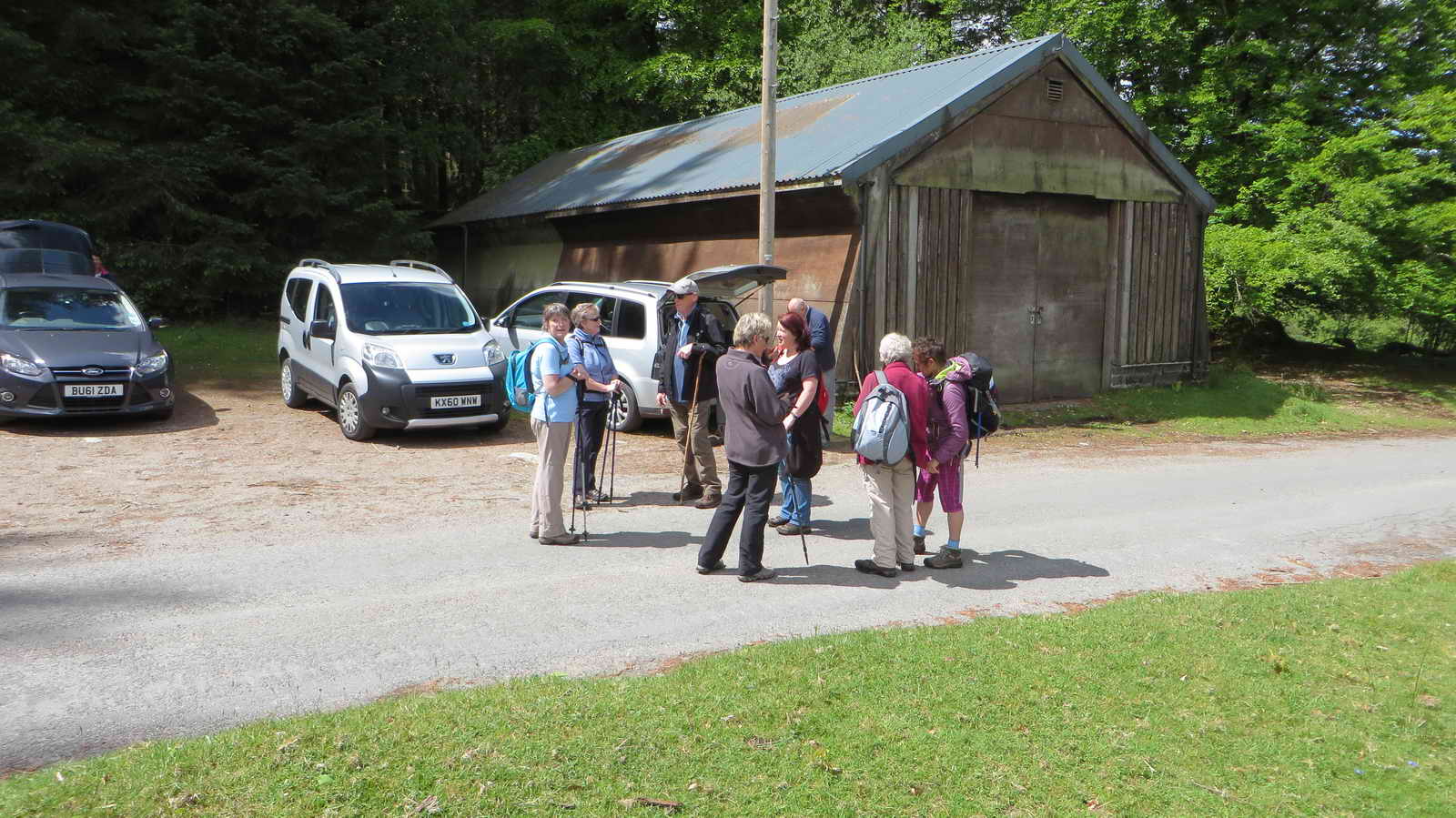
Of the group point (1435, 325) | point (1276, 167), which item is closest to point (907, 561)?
point (1276, 167)

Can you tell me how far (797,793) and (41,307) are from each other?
12.1 m

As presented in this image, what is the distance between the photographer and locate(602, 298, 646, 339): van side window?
479 inches

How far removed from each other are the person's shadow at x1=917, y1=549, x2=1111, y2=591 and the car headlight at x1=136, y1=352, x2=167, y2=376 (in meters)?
9.28

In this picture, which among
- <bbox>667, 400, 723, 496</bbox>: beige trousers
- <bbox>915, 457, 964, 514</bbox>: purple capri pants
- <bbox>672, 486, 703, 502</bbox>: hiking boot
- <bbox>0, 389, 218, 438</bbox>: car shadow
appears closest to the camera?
<bbox>915, 457, 964, 514</bbox>: purple capri pants

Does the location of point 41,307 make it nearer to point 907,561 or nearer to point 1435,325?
point 907,561

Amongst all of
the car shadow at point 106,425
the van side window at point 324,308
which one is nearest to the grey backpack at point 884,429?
the van side window at point 324,308

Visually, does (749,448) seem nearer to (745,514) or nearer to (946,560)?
(745,514)

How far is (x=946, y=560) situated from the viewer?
7.32 metres

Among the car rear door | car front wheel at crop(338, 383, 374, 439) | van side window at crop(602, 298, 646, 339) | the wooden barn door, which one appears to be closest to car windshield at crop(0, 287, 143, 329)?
the car rear door

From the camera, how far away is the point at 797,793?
13.0ft

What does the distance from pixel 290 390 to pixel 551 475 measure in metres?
7.49

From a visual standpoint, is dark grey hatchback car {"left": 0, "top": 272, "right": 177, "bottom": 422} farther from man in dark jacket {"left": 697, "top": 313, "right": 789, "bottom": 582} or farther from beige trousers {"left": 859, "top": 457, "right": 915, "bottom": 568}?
beige trousers {"left": 859, "top": 457, "right": 915, "bottom": 568}

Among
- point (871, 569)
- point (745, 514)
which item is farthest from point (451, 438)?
point (871, 569)

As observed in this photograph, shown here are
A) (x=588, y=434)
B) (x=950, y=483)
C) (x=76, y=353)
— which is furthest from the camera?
(x=76, y=353)
